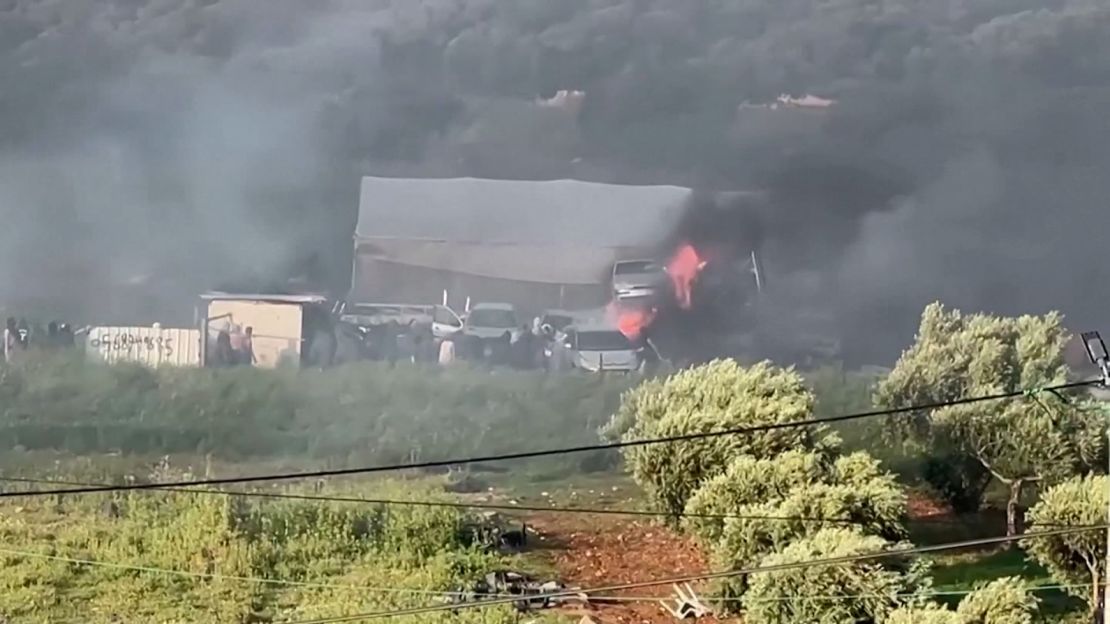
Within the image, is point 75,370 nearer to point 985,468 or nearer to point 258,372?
point 258,372

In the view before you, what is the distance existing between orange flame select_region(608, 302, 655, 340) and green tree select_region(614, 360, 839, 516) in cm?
19

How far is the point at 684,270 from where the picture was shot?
393 cm

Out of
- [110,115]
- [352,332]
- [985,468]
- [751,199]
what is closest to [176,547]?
[352,332]

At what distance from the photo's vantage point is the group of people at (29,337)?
3.96m

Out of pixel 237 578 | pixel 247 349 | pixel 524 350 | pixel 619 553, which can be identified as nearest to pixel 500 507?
pixel 619 553

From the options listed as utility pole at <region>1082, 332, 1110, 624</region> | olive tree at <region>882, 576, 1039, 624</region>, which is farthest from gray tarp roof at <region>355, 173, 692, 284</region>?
olive tree at <region>882, 576, 1039, 624</region>

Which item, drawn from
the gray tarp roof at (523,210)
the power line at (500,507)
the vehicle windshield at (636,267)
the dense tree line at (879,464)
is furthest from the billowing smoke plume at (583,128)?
the power line at (500,507)

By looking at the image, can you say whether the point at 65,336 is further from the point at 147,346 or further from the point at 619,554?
the point at 619,554

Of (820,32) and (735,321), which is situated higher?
(820,32)

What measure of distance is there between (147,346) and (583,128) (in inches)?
62.0

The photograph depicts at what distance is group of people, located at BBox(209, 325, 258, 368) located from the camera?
393 centimetres

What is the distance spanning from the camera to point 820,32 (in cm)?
392

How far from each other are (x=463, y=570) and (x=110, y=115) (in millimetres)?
1866

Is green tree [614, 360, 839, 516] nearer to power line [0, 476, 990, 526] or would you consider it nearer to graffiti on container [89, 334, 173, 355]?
power line [0, 476, 990, 526]
